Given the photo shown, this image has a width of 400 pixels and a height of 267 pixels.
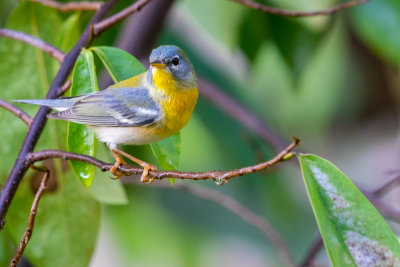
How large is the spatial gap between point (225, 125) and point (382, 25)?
1074 millimetres

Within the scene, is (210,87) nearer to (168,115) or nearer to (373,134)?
(168,115)

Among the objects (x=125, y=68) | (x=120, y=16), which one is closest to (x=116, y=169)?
(x=125, y=68)

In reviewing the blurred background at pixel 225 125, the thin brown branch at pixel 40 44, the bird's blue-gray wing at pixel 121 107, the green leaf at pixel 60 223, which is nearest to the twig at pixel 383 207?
→ the blurred background at pixel 225 125

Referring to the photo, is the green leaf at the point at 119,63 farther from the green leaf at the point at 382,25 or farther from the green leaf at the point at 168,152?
the green leaf at the point at 382,25

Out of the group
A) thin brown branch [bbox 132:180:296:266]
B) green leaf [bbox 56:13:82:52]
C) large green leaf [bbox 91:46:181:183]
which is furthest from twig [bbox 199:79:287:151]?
large green leaf [bbox 91:46:181:183]

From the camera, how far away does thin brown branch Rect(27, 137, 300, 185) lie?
1.06 metres

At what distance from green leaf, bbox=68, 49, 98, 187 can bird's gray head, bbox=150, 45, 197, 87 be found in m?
0.31

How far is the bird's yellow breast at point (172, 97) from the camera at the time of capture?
1.78 m

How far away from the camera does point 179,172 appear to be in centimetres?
115

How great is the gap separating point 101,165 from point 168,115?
551 millimetres

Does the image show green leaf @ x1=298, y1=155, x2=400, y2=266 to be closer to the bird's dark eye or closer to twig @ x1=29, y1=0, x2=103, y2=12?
the bird's dark eye

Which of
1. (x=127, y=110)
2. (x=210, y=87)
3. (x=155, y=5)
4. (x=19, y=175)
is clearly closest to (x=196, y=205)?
(x=210, y=87)

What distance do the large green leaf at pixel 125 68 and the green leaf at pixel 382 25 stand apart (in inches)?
40.3

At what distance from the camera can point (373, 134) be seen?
11.4 ft
